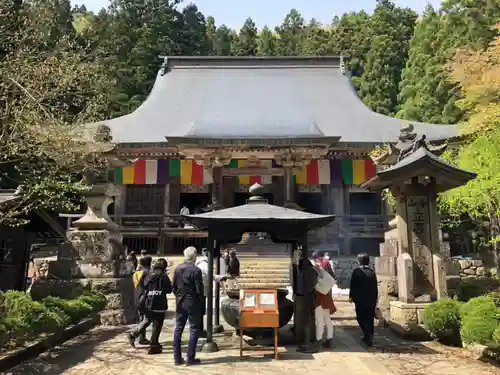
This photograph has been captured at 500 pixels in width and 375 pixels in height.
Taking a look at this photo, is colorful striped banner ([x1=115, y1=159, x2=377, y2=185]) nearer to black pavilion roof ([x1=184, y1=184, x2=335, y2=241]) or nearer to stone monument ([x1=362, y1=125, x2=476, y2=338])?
stone monument ([x1=362, y1=125, x2=476, y2=338])

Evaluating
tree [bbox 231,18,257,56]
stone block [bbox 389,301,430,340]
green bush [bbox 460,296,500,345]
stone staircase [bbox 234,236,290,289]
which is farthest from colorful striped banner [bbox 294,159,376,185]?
tree [bbox 231,18,257,56]

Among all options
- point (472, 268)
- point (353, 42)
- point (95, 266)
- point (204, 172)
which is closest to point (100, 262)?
point (95, 266)

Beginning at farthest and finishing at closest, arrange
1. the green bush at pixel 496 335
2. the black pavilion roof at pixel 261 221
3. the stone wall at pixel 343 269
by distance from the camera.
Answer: the stone wall at pixel 343 269 < the black pavilion roof at pixel 261 221 < the green bush at pixel 496 335

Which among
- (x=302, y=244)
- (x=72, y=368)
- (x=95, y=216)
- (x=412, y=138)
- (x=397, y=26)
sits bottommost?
(x=72, y=368)

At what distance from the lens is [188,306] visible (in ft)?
18.3

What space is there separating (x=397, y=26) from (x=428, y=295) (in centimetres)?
3335

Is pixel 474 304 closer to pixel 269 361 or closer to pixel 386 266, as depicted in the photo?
pixel 386 266

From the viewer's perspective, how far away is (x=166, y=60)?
25297mm

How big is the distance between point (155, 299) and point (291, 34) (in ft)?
175

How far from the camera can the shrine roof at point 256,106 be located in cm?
1746

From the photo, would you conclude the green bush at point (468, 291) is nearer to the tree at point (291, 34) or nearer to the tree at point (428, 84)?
the tree at point (428, 84)

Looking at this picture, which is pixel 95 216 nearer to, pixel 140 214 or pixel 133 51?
pixel 140 214

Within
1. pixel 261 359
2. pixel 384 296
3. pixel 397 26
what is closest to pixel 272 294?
pixel 261 359

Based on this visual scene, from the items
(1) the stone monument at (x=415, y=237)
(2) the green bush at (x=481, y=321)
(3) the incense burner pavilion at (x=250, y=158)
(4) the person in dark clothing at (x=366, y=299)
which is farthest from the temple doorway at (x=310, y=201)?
(2) the green bush at (x=481, y=321)
